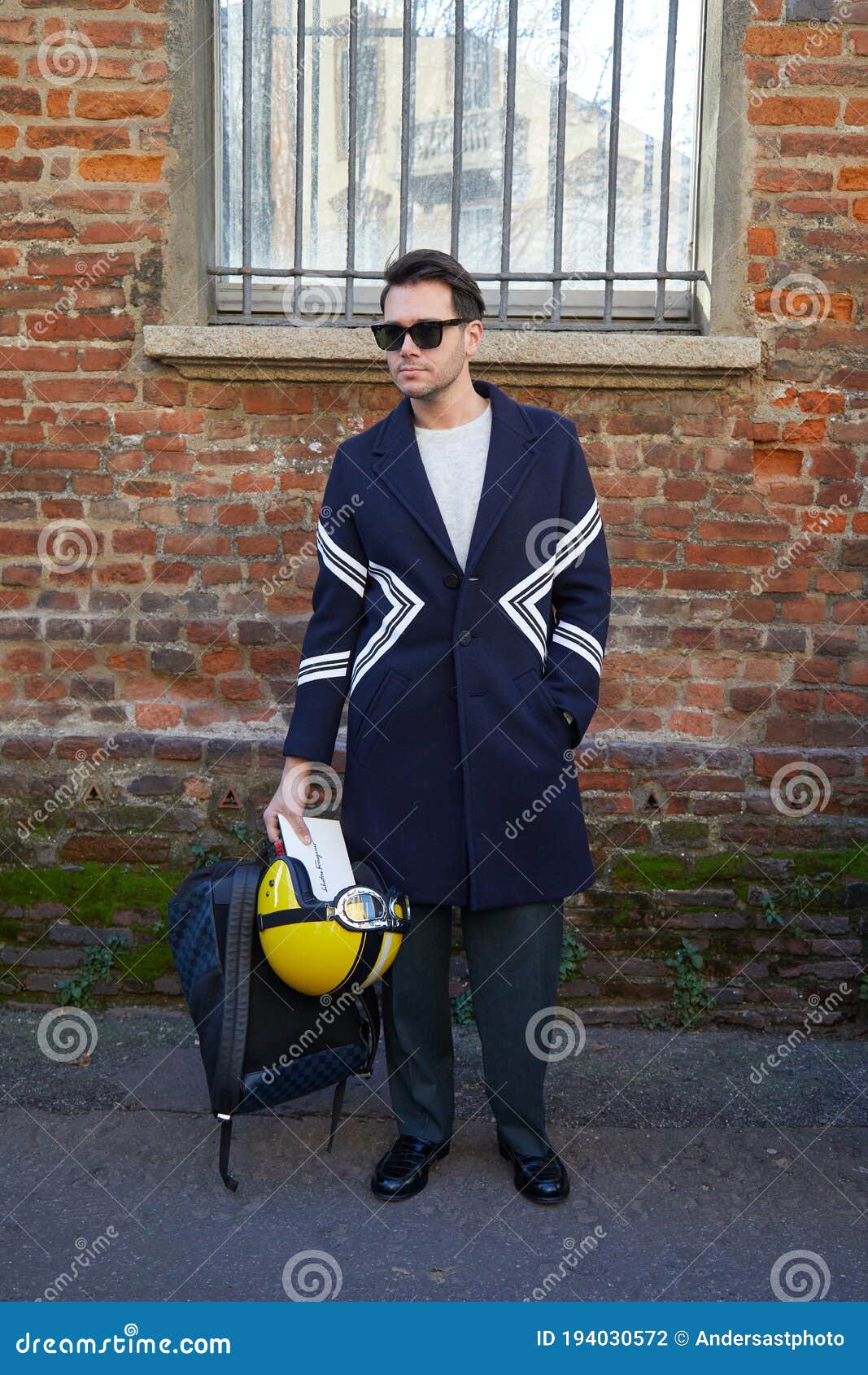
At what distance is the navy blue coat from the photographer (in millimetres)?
2916

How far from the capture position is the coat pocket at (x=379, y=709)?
294cm

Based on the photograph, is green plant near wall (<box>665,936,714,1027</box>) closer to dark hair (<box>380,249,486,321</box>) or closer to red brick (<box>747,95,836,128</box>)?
dark hair (<box>380,249,486,321</box>)

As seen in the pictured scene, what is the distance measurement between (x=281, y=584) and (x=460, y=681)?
4.59 ft

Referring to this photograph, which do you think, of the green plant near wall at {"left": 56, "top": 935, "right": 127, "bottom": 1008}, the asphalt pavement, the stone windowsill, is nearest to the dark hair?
the stone windowsill

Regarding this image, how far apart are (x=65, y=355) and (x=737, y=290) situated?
7.18ft

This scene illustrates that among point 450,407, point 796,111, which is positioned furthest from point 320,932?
point 796,111

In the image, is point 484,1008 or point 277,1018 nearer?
point 277,1018

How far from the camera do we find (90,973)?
4.12 m

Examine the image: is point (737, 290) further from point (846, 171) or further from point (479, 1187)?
point (479, 1187)

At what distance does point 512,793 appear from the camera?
295 centimetres

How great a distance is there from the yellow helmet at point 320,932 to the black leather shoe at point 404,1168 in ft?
1.77

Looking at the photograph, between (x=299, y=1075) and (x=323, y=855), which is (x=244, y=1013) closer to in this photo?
(x=299, y=1075)

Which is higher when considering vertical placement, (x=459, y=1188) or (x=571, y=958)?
(x=571, y=958)

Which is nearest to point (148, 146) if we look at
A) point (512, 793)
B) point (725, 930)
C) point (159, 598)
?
point (159, 598)
